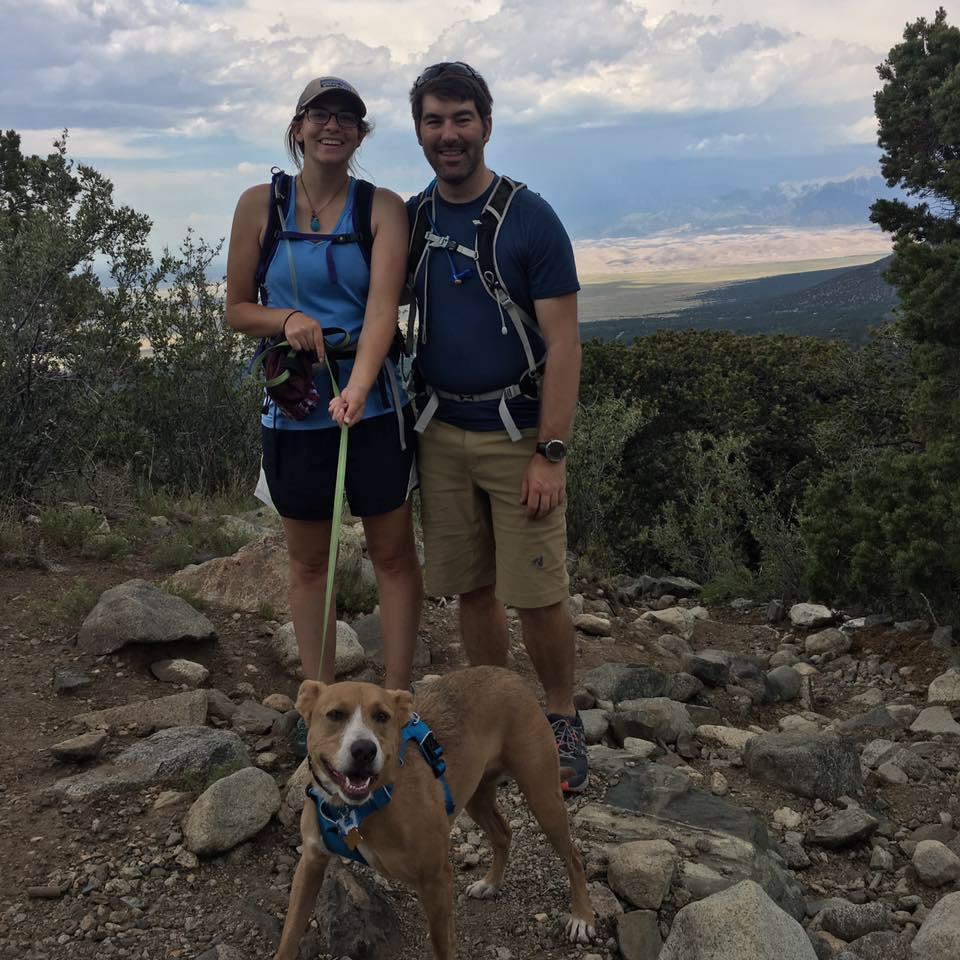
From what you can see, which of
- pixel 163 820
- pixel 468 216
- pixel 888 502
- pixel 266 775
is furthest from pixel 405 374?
pixel 888 502

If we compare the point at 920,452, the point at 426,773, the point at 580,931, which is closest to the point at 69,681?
the point at 426,773

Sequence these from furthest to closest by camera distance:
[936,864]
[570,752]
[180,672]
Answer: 1. [180,672]
2. [570,752]
3. [936,864]

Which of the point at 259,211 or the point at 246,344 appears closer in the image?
the point at 259,211

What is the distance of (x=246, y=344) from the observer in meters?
12.3

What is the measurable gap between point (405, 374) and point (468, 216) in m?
0.68

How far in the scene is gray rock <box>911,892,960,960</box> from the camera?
3496 mm

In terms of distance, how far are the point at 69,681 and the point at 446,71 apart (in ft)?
11.5

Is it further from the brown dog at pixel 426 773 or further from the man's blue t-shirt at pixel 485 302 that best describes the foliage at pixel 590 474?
the brown dog at pixel 426 773

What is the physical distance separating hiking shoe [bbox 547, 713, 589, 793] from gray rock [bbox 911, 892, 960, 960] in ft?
4.73

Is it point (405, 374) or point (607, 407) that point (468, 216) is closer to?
point (405, 374)

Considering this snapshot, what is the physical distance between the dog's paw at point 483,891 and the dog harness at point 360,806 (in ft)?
2.29

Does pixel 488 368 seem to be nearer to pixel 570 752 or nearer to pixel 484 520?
pixel 484 520

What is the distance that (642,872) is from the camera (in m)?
3.76

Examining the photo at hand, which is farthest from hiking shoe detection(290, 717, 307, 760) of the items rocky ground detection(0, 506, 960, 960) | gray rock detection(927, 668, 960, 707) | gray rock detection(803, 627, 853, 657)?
gray rock detection(803, 627, 853, 657)
